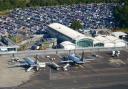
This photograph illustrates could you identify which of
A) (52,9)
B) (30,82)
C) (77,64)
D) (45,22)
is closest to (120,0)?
(52,9)

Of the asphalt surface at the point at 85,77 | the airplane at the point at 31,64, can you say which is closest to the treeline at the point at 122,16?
the asphalt surface at the point at 85,77

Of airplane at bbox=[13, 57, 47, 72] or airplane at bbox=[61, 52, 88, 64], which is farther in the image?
airplane at bbox=[61, 52, 88, 64]

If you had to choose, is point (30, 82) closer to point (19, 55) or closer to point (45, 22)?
point (19, 55)

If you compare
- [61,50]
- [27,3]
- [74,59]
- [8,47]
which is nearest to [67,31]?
[61,50]

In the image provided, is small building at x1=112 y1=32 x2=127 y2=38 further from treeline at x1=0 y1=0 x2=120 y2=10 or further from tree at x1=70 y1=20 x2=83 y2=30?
treeline at x1=0 y1=0 x2=120 y2=10

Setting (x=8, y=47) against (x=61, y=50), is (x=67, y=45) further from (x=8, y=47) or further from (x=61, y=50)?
(x=8, y=47)

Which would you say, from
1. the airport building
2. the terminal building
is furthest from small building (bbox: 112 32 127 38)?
the airport building
